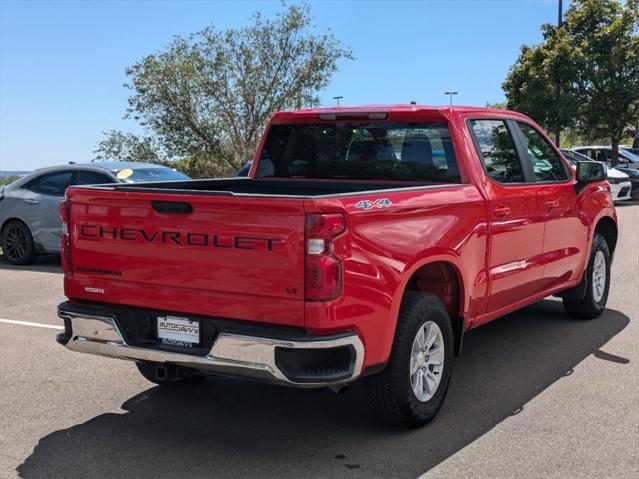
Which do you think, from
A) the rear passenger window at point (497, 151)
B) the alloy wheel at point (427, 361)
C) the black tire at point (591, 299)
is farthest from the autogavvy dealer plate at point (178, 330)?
the black tire at point (591, 299)

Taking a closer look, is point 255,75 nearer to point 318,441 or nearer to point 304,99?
point 304,99

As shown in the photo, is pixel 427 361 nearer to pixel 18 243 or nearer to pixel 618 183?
pixel 18 243

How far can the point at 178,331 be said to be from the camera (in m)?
4.36

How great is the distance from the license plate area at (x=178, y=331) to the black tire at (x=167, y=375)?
758 mm

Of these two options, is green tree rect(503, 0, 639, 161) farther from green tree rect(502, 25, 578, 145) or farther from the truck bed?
the truck bed

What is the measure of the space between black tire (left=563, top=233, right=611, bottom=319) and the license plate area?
14.3ft

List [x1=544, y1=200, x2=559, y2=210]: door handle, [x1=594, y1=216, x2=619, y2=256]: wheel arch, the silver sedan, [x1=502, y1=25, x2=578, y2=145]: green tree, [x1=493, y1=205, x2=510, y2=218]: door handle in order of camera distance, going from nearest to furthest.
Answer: [x1=493, y1=205, x2=510, y2=218]: door handle, [x1=544, y1=200, x2=559, y2=210]: door handle, [x1=594, y1=216, x2=619, y2=256]: wheel arch, the silver sedan, [x1=502, y1=25, x2=578, y2=145]: green tree

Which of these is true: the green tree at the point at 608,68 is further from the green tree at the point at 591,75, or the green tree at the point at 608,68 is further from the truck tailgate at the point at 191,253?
the truck tailgate at the point at 191,253

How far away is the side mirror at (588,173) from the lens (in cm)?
689

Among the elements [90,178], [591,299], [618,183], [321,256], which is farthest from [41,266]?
[618,183]

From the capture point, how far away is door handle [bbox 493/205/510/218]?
548cm

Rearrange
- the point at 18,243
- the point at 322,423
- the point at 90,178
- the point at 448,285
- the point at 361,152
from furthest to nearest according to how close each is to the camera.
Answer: the point at 18,243 < the point at 90,178 < the point at 361,152 < the point at 448,285 < the point at 322,423

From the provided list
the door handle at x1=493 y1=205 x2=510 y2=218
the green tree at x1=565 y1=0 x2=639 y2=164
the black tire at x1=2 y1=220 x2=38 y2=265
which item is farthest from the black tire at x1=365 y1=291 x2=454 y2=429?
the green tree at x1=565 y1=0 x2=639 y2=164

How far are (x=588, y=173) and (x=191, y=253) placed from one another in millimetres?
4111
